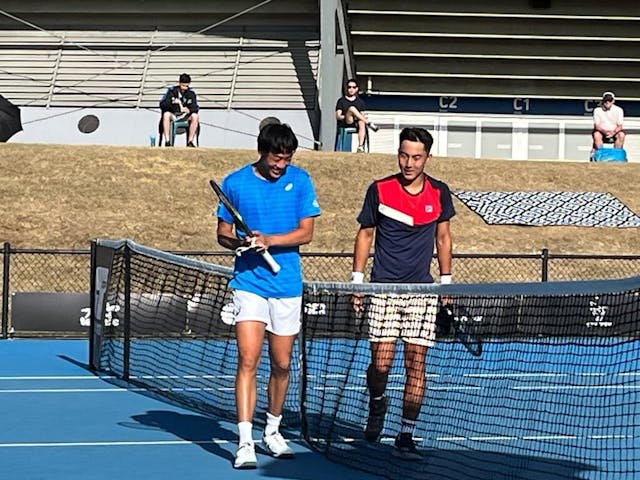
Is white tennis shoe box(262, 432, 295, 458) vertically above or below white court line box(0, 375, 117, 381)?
above

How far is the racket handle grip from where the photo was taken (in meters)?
8.14

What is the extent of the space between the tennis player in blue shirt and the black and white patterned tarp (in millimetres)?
15171

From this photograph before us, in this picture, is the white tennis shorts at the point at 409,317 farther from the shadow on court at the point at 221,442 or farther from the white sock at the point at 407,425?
the shadow on court at the point at 221,442

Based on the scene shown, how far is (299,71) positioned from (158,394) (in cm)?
2344

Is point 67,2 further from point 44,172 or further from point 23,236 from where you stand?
point 23,236

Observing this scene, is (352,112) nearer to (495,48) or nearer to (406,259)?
(495,48)

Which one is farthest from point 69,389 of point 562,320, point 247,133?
point 247,133

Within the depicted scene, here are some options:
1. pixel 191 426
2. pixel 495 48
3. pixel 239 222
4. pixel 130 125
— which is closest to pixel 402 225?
pixel 239 222

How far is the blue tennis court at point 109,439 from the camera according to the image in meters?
8.27

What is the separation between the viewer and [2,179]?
2417cm

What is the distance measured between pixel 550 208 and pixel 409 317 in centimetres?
1580

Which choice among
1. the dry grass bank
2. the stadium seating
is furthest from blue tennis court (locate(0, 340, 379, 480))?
the stadium seating

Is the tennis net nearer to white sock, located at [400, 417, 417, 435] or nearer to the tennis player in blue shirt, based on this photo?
white sock, located at [400, 417, 417, 435]

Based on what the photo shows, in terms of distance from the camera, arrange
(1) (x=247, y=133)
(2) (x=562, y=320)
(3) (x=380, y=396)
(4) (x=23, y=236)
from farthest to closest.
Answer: (1) (x=247, y=133) → (4) (x=23, y=236) → (2) (x=562, y=320) → (3) (x=380, y=396)
